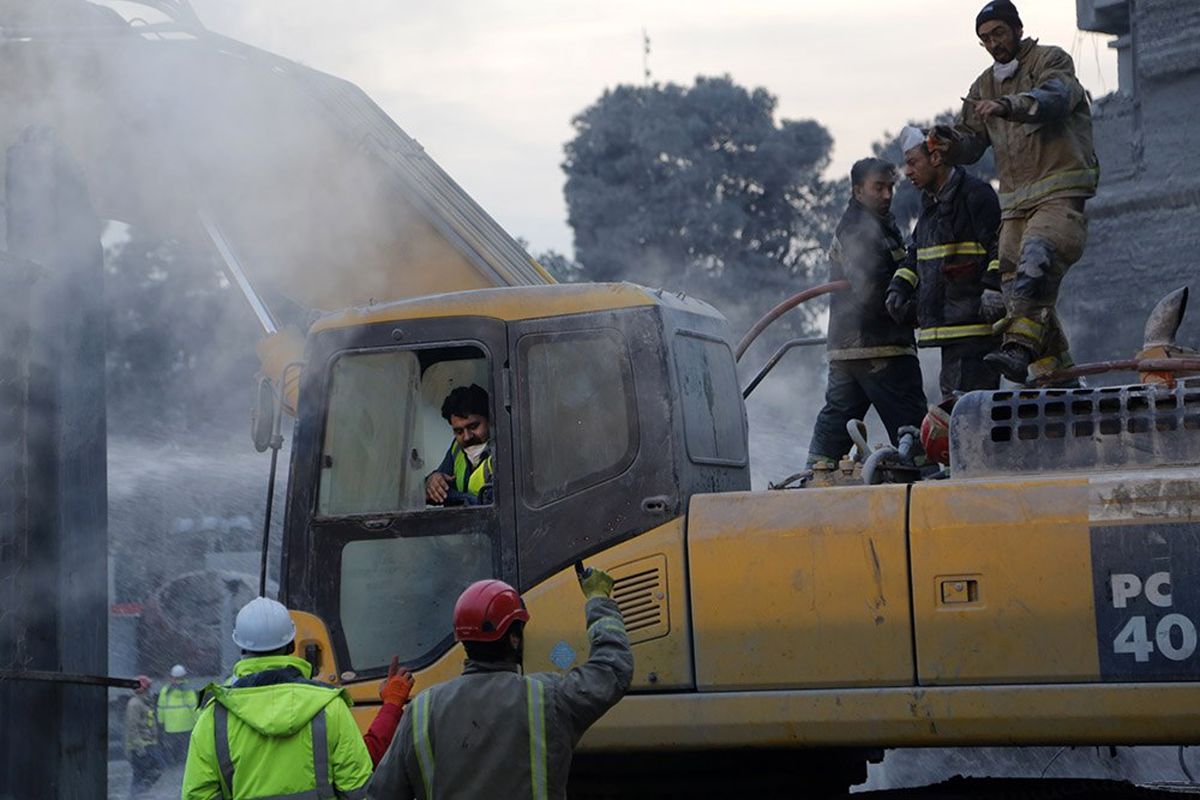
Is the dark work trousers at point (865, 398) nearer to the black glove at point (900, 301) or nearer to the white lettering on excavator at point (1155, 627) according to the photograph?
the black glove at point (900, 301)

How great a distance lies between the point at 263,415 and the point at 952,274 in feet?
9.90

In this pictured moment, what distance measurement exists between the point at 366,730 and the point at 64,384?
2.07 m

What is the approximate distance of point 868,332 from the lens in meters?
7.83

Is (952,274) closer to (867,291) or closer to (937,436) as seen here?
(867,291)

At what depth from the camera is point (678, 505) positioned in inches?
238

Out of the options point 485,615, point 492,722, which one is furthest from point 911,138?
point 492,722

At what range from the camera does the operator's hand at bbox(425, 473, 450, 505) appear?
21.0 feet

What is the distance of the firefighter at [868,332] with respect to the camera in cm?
780

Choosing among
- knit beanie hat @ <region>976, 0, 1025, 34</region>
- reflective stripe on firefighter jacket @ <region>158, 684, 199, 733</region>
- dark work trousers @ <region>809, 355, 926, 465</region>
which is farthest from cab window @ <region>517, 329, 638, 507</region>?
reflective stripe on firefighter jacket @ <region>158, 684, 199, 733</region>

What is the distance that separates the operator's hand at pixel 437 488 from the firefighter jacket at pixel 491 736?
4.94ft

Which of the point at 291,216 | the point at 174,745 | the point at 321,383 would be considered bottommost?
the point at 174,745

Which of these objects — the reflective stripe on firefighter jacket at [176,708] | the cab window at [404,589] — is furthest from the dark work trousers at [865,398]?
the reflective stripe on firefighter jacket at [176,708]

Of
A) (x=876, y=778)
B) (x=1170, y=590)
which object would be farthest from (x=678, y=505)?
(x=876, y=778)

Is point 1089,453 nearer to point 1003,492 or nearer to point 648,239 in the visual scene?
point 1003,492
